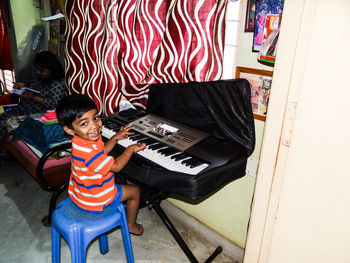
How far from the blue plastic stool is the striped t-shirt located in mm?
49

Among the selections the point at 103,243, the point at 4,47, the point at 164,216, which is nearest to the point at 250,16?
the point at 164,216

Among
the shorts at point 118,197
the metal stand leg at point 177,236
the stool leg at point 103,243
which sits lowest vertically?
the stool leg at point 103,243

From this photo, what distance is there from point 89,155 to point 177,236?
771mm

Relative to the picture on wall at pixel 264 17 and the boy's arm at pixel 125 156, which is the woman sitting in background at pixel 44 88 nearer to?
the boy's arm at pixel 125 156

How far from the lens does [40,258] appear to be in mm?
1864

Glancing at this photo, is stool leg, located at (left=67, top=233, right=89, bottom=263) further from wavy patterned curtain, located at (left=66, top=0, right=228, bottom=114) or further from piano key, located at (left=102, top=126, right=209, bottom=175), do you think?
wavy patterned curtain, located at (left=66, top=0, right=228, bottom=114)

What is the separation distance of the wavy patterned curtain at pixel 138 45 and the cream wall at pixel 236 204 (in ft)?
0.44

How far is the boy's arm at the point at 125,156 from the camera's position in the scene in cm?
138

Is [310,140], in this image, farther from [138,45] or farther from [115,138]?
[138,45]

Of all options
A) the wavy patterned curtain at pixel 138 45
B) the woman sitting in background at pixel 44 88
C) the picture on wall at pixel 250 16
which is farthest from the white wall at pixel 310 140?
the woman sitting in background at pixel 44 88

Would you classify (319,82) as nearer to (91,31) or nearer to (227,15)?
(227,15)

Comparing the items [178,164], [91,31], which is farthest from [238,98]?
[91,31]

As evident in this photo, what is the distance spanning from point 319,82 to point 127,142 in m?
1.02

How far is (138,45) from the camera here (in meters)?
1.92
